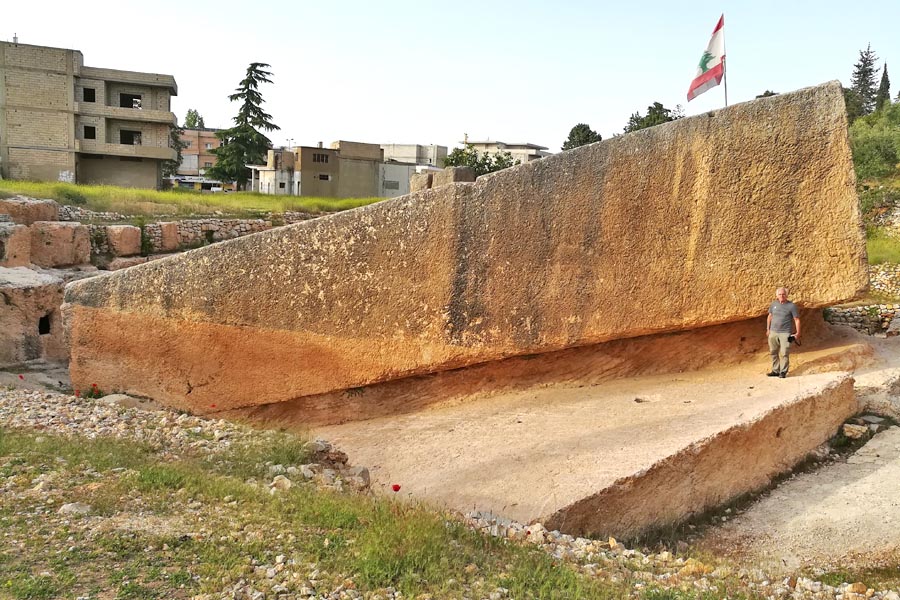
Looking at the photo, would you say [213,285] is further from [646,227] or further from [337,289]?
[646,227]

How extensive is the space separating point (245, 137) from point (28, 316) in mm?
24650

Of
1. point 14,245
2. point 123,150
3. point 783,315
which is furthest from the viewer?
point 123,150

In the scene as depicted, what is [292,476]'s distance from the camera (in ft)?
13.4

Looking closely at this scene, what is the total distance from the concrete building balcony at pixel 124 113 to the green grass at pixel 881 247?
20749mm

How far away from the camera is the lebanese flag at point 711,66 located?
7.18 metres

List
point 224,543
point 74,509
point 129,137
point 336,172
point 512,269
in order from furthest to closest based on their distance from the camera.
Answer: point 336,172 → point 129,137 → point 512,269 → point 74,509 → point 224,543

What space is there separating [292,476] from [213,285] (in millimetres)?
3166

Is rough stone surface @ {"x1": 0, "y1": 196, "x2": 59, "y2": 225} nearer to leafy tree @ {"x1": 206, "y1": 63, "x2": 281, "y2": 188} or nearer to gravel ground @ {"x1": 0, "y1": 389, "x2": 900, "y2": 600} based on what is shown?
gravel ground @ {"x1": 0, "y1": 389, "x2": 900, "y2": 600}

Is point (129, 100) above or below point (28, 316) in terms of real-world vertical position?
above

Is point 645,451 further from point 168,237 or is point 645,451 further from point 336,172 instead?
point 336,172

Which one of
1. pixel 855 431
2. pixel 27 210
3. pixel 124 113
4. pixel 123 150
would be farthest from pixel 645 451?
pixel 124 113

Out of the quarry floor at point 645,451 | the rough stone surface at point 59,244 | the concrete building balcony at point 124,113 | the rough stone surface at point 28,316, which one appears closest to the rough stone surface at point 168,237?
the rough stone surface at point 59,244

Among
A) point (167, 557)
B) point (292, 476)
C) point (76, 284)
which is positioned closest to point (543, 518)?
point (292, 476)

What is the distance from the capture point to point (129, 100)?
24.5m
